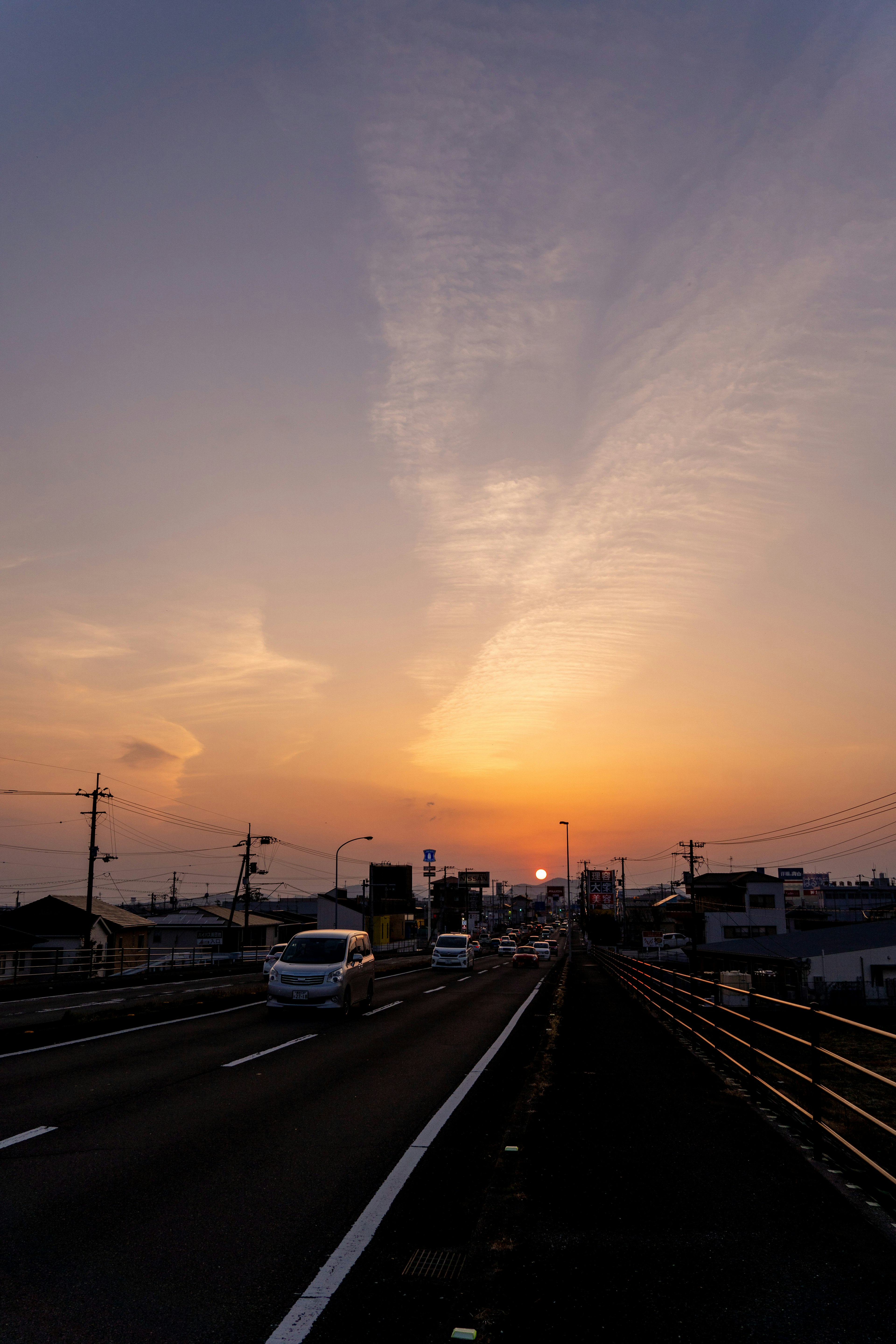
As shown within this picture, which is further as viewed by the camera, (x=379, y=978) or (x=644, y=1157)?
(x=379, y=978)

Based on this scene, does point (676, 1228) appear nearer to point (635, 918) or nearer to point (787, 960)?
point (787, 960)

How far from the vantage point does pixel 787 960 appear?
185ft

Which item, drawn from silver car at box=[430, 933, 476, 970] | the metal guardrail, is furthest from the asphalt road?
silver car at box=[430, 933, 476, 970]

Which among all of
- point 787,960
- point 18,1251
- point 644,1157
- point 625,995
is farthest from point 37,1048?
point 787,960

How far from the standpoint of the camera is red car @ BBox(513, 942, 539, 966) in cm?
5459

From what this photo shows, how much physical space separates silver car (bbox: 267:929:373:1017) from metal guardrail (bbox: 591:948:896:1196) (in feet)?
23.2

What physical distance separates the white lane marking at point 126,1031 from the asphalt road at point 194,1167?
19 centimetres

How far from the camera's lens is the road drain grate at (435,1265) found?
491 centimetres

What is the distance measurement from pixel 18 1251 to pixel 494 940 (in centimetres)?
13083

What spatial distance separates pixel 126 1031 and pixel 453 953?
29.1 m

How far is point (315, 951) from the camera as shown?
19.6 m

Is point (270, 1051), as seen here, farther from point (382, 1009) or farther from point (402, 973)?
point (402, 973)

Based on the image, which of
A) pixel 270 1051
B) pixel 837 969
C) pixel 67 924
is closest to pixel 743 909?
pixel 837 969

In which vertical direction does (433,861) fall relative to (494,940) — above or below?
above
